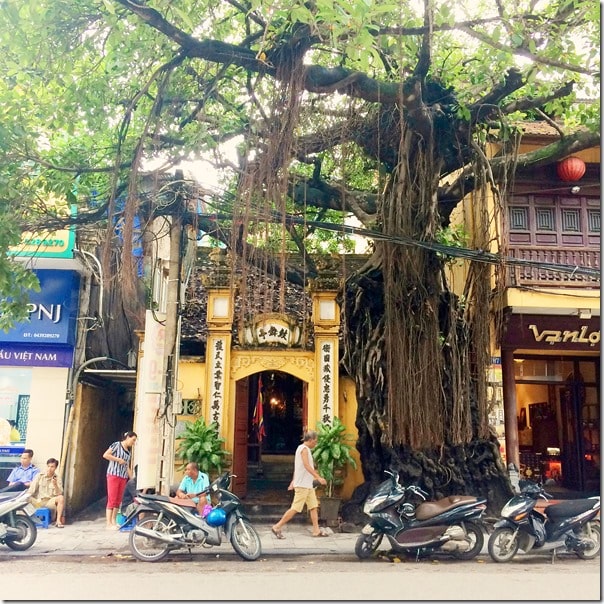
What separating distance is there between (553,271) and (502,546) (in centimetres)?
533

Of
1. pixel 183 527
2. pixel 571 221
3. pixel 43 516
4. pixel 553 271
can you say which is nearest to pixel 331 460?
pixel 183 527

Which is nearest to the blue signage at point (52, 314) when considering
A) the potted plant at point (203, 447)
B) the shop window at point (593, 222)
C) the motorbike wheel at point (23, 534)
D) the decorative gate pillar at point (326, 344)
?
the potted plant at point (203, 447)

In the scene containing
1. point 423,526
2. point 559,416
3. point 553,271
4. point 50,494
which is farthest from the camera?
point 559,416

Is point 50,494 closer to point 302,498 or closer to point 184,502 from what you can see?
point 184,502

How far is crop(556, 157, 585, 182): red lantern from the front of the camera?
10.2m

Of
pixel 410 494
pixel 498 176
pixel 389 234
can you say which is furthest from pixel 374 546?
pixel 498 176

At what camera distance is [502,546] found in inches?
258

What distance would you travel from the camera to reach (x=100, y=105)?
750 centimetres

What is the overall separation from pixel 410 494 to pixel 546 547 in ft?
5.52

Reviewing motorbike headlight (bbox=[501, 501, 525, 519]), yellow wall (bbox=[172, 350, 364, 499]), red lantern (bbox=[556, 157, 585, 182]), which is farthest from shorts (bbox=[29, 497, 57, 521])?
red lantern (bbox=[556, 157, 585, 182])

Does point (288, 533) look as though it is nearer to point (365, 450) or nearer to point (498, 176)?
point (365, 450)

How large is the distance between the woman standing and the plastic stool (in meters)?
0.93

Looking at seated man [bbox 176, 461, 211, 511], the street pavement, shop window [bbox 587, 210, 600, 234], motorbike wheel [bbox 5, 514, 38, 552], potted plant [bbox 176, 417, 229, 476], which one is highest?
shop window [bbox 587, 210, 600, 234]

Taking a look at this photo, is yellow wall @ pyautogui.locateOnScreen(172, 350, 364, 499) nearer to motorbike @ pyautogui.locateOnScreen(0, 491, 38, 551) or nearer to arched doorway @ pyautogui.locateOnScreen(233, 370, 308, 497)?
arched doorway @ pyautogui.locateOnScreen(233, 370, 308, 497)
